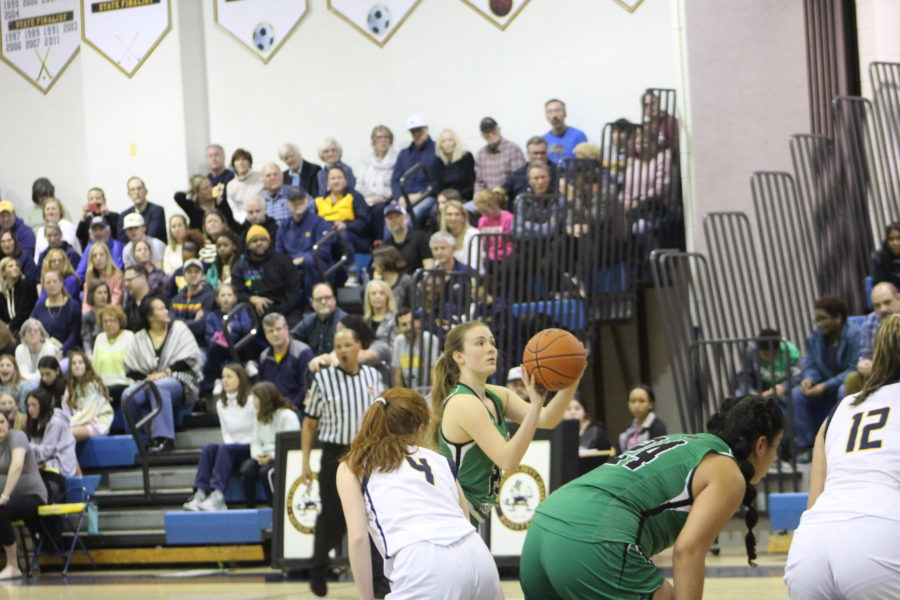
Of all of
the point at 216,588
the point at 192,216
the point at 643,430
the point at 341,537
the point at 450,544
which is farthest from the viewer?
the point at 192,216

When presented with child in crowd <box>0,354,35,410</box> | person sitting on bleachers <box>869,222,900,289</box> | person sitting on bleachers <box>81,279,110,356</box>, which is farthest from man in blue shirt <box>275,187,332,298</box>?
person sitting on bleachers <box>869,222,900,289</box>

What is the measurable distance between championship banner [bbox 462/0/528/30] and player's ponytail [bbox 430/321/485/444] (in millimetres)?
11331

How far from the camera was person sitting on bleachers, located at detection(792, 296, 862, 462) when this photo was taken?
384 inches

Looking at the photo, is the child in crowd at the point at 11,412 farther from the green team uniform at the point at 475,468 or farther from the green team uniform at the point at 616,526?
the green team uniform at the point at 616,526

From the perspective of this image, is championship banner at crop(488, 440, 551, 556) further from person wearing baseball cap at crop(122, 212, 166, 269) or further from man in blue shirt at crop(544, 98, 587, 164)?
person wearing baseball cap at crop(122, 212, 166, 269)

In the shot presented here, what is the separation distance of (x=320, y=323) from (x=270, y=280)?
1.28m

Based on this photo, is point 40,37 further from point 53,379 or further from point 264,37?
point 53,379

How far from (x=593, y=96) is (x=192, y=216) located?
499 centimetres

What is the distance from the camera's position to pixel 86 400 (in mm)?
12289

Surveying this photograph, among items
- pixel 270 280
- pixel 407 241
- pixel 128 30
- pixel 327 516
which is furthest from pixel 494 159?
pixel 327 516

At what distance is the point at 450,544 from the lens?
395cm

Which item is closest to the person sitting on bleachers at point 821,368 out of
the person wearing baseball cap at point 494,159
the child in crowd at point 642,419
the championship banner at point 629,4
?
the child in crowd at point 642,419

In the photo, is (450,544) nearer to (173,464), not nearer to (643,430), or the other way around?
(643,430)

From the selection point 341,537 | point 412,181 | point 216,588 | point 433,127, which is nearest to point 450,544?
point 341,537
